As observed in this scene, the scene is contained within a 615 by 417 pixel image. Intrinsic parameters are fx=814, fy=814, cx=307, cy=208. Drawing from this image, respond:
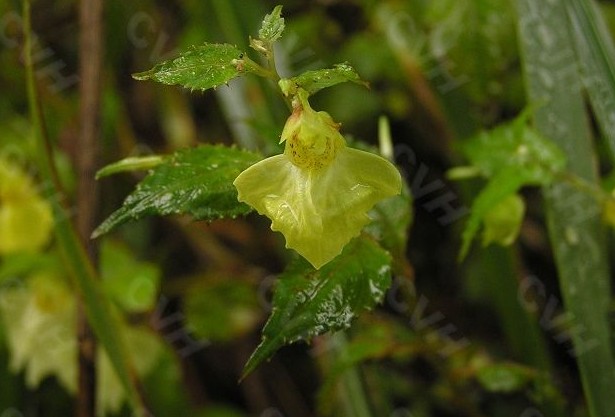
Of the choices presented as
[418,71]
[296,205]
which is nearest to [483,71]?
[418,71]

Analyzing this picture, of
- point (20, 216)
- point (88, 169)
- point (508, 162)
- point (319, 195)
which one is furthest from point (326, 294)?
point (20, 216)

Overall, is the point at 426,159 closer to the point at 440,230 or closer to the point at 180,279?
the point at 440,230

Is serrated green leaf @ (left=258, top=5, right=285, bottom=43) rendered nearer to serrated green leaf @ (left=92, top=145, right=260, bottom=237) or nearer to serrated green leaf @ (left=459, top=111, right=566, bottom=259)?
serrated green leaf @ (left=92, top=145, right=260, bottom=237)

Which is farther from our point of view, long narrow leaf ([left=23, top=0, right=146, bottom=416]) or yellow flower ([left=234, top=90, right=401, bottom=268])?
long narrow leaf ([left=23, top=0, right=146, bottom=416])

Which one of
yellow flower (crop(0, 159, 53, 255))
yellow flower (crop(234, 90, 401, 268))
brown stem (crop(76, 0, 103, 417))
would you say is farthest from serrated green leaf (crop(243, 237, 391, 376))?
yellow flower (crop(0, 159, 53, 255))

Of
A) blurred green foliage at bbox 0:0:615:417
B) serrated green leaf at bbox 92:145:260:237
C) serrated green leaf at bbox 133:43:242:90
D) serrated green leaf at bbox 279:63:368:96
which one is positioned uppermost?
serrated green leaf at bbox 133:43:242:90

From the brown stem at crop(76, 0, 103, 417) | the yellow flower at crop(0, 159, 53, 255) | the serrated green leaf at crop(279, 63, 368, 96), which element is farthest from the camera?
the yellow flower at crop(0, 159, 53, 255)

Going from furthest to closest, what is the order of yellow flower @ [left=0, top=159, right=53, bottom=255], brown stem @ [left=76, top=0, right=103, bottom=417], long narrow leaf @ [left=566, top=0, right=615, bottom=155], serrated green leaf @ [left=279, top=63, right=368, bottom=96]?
yellow flower @ [left=0, top=159, right=53, bottom=255] < brown stem @ [left=76, top=0, right=103, bottom=417] < long narrow leaf @ [left=566, top=0, right=615, bottom=155] < serrated green leaf @ [left=279, top=63, right=368, bottom=96]

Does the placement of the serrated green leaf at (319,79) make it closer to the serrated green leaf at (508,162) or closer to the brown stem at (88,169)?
the serrated green leaf at (508,162)

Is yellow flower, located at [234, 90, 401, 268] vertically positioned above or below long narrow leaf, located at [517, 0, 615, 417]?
above
